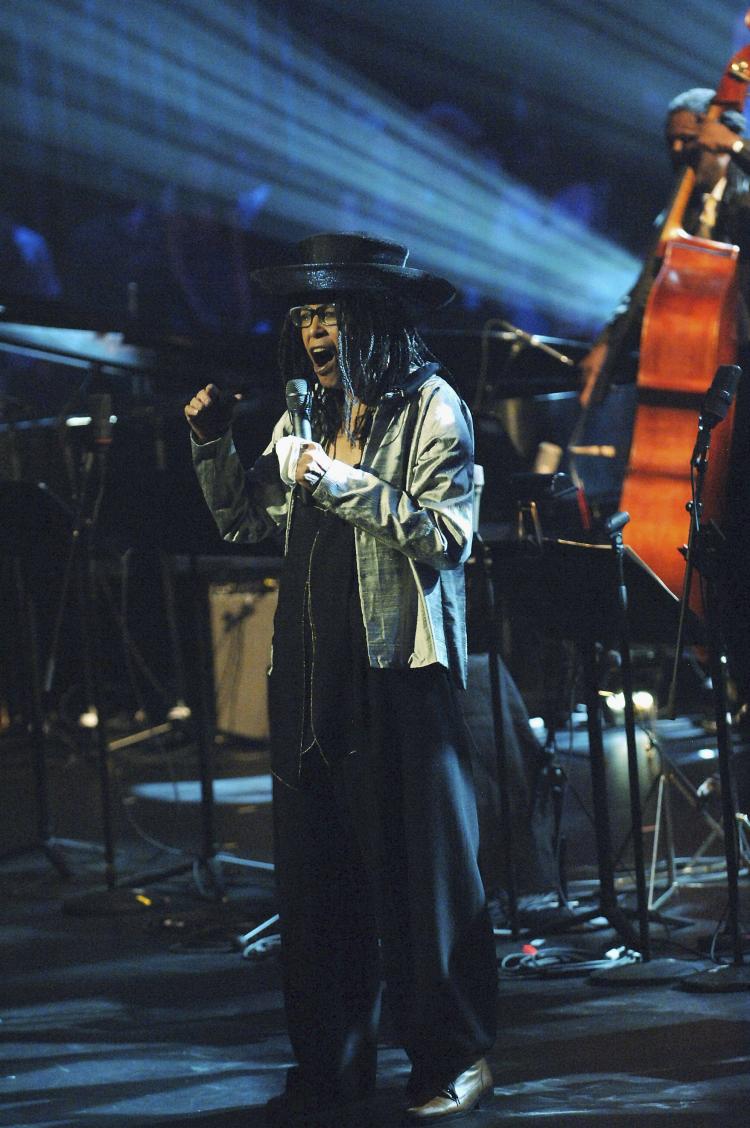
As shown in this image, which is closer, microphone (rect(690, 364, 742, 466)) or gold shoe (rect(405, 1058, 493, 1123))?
gold shoe (rect(405, 1058, 493, 1123))

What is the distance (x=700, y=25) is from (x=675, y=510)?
11.5ft

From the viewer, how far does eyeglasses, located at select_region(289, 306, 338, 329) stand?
2355 mm

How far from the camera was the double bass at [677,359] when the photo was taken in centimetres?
396

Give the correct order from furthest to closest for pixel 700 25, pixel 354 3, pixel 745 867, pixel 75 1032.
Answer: pixel 354 3
pixel 700 25
pixel 745 867
pixel 75 1032

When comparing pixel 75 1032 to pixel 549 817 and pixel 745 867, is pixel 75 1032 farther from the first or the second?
pixel 745 867

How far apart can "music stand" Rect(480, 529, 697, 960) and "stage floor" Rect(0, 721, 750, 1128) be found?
0.70 feet

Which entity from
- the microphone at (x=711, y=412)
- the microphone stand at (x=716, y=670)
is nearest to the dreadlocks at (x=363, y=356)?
the microphone at (x=711, y=412)

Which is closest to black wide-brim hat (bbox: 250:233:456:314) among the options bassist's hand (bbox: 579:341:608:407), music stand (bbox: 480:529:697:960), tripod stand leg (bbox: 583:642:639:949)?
music stand (bbox: 480:529:697:960)

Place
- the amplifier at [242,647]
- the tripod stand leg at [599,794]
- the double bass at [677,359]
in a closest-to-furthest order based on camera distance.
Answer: the tripod stand leg at [599,794]
the double bass at [677,359]
the amplifier at [242,647]

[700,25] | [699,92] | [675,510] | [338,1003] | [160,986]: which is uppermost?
[700,25]

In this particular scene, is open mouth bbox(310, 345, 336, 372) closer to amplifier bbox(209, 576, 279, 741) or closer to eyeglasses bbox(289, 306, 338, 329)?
eyeglasses bbox(289, 306, 338, 329)

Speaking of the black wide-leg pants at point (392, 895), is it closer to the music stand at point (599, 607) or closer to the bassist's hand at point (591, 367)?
the music stand at point (599, 607)

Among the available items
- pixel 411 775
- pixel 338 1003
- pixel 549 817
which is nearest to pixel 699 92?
pixel 549 817

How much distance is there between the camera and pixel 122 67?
22.4 feet
